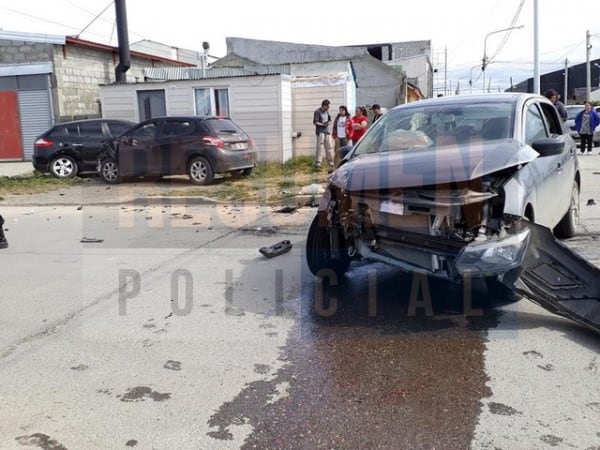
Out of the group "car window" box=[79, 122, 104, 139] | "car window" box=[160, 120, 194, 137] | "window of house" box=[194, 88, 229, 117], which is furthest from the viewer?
"window of house" box=[194, 88, 229, 117]

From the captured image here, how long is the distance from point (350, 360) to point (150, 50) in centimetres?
3444

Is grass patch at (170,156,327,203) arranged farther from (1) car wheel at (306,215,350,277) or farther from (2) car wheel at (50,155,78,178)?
(1) car wheel at (306,215,350,277)

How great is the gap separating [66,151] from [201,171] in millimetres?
4343

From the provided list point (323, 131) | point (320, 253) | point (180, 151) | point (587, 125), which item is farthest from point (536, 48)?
point (320, 253)

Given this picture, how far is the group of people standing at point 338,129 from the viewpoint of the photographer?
14609 mm

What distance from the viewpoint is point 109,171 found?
47.1 feet

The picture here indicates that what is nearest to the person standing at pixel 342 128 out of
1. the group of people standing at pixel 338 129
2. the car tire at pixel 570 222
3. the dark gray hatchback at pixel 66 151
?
the group of people standing at pixel 338 129

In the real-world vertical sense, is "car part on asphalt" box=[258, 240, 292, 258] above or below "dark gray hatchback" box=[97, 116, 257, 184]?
below

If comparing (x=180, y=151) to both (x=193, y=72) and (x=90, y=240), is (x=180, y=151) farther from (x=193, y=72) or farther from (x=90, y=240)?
(x=193, y=72)

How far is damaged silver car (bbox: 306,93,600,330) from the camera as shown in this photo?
414cm

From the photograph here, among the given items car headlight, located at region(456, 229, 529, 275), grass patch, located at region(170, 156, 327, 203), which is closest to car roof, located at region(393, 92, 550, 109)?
car headlight, located at region(456, 229, 529, 275)

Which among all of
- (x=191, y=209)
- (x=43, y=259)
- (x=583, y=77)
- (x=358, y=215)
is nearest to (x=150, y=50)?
(x=191, y=209)

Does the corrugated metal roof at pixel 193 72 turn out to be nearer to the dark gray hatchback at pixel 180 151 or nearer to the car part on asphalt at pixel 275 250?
the dark gray hatchback at pixel 180 151

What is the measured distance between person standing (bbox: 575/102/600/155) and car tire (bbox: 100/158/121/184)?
44.5ft
